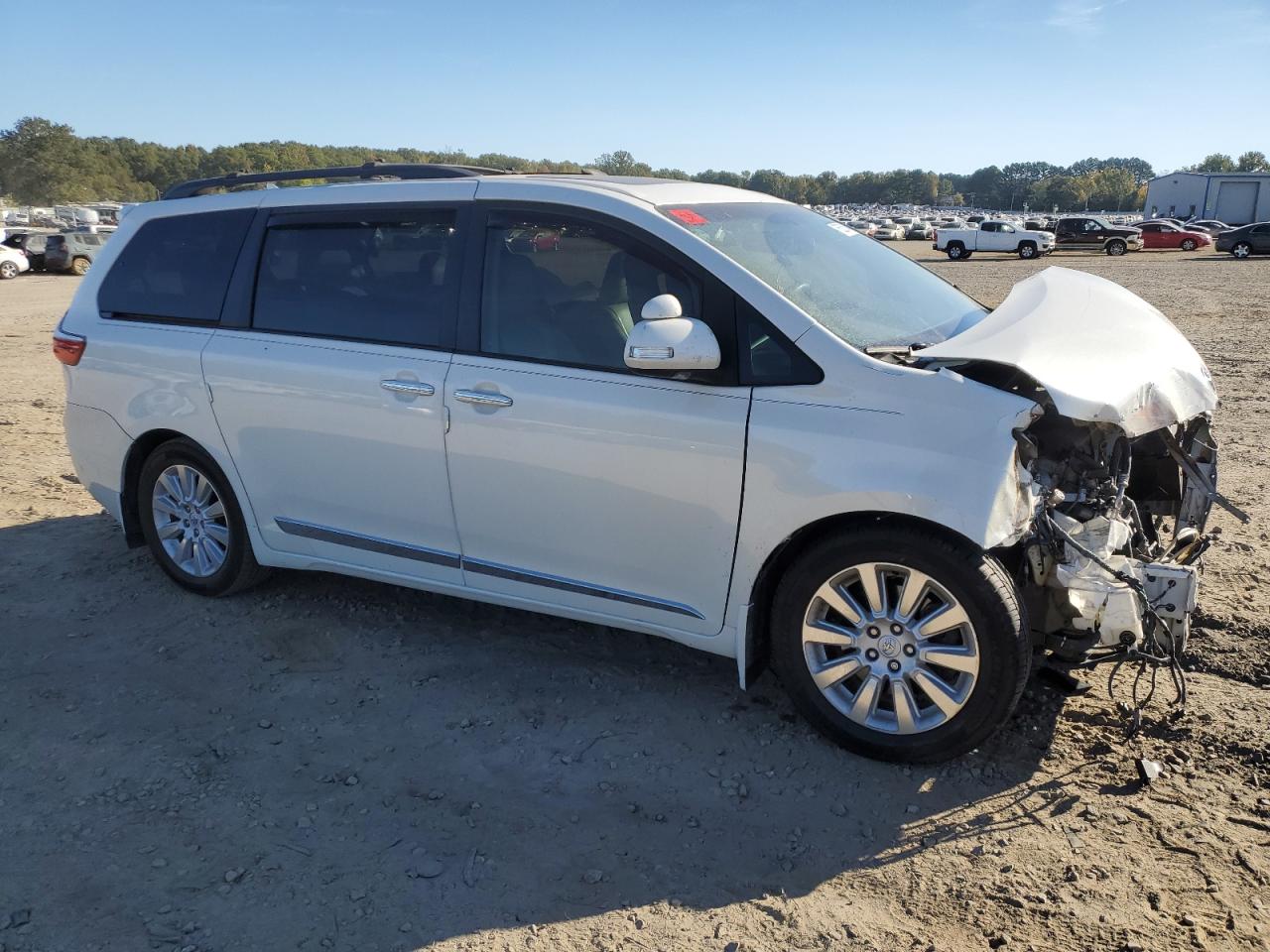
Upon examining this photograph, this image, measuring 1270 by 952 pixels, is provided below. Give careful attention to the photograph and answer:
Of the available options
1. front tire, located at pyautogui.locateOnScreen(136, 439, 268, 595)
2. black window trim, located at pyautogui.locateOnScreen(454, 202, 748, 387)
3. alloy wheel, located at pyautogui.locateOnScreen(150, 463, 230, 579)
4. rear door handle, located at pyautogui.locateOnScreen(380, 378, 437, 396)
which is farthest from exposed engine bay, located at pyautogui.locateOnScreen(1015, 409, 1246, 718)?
alloy wheel, located at pyautogui.locateOnScreen(150, 463, 230, 579)

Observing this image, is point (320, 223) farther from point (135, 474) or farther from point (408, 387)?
point (135, 474)

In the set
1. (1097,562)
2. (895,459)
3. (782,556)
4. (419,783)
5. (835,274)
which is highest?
(835,274)

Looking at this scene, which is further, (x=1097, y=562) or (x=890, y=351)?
(x=890, y=351)

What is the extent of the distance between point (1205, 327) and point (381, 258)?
1412 centimetres

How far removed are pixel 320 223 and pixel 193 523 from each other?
1.67m

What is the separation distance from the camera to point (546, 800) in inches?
127

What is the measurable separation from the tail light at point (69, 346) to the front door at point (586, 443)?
7.77 ft

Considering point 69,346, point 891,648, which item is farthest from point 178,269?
point 891,648

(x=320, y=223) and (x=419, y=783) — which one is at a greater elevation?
(x=320, y=223)

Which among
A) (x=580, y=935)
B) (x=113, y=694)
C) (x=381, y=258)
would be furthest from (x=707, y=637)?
(x=113, y=694)

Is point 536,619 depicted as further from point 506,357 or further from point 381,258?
point 381,258

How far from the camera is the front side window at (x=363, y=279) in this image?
3.96 m

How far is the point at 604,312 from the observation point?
3662 millimetres

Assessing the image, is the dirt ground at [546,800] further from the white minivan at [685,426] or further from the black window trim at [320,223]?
the black window trim at [320,223]
